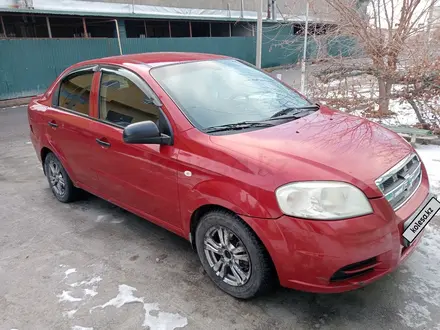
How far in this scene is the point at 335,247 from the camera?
6.73ft

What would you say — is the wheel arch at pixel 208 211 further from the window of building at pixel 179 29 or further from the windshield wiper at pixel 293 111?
the window of building at pixel 179 29

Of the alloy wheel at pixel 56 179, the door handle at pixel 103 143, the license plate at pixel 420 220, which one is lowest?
the alloy wheel at pixel 56 179

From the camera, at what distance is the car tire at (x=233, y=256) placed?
7.61 feet

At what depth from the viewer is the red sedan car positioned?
6.91 feet

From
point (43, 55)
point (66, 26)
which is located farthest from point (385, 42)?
point (66, 26)

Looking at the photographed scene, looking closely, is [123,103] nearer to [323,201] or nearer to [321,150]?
[321,150]

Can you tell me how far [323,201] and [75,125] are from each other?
101 inches

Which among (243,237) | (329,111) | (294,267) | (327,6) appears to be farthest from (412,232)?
(327,6)

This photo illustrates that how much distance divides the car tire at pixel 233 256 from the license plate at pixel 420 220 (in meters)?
0.85

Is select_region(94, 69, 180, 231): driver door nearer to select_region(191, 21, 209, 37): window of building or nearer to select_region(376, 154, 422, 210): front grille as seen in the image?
select_region(376, 154, 422, 210): front grille

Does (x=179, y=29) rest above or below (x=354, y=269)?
above

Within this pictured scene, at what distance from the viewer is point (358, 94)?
22.6ft

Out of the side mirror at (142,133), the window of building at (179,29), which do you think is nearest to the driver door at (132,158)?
the side mirror at (142,133)

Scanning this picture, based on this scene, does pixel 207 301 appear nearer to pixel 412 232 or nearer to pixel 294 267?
pixel 294 267
